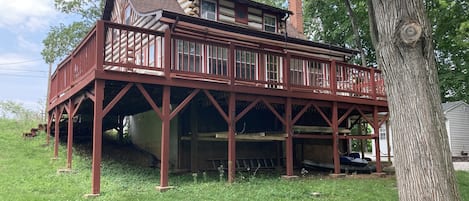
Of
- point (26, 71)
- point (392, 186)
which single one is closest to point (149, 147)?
point (392, 186)

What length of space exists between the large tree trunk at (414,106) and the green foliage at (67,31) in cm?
2323

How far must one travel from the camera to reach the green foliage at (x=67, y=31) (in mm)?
24516

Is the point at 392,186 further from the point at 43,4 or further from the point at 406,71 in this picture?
the point at 43,4

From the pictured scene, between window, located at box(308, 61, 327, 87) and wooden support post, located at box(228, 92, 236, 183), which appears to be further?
window, located at box(308, 61, 327, 87)

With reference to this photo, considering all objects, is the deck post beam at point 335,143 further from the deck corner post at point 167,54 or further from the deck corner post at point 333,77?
the deck corner post at point 167,54

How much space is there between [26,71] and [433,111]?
124 ft

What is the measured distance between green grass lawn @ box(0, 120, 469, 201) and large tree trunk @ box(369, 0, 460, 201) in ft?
10.5

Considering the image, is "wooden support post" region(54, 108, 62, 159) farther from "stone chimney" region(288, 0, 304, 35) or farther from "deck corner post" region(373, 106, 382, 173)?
"stone chimney" region(288, 0, 304, 35)

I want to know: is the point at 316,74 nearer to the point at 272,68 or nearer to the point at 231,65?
the point at 272,68

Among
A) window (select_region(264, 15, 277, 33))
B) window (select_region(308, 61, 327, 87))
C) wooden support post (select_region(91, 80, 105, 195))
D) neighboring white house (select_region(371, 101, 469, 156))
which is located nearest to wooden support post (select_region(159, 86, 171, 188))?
wooden support post (select_region(91, 80, 105, 195))

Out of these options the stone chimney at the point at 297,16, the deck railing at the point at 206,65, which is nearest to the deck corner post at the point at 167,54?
the deck railing at the point at 206,65

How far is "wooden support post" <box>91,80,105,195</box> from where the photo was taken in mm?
7051

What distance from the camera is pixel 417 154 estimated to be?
4.03 m

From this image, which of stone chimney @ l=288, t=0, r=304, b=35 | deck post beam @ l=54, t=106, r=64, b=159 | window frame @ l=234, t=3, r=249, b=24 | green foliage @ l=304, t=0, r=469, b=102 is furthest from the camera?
stone chimney @ l=288, t=0, r=304, b=35
